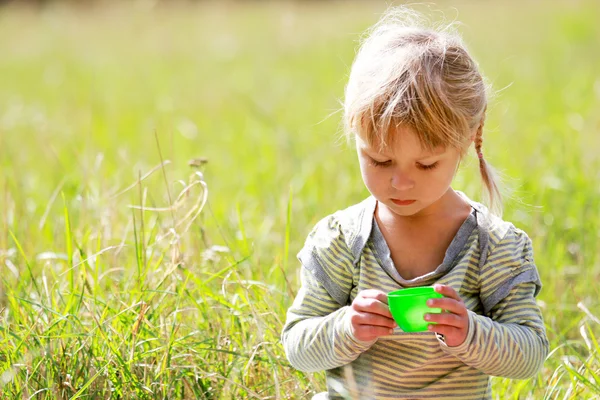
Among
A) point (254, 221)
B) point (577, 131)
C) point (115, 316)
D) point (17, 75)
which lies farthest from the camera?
point (17, 75)

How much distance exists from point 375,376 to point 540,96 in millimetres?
4917

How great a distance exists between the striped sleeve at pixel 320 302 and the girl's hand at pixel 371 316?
0.11m

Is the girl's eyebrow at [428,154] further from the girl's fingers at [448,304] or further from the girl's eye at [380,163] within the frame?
the girl's fingers at [448,304]

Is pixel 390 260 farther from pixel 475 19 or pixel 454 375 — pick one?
pixel 475 19

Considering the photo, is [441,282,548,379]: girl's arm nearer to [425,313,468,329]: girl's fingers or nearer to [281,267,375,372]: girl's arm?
[425,313,468,329]: girl's fingers

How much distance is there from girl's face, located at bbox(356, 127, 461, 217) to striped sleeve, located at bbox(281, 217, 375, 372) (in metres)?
0.19

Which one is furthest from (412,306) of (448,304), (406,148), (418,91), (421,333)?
(418,91)

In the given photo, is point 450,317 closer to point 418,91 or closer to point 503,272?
point 503,272

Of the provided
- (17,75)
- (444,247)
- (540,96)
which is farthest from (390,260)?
(17,75)

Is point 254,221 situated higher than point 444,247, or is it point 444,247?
point 444,247

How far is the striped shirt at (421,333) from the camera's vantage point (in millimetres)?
1926

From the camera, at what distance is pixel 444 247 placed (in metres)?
2.00

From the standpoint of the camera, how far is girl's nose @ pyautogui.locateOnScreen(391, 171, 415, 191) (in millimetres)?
1859

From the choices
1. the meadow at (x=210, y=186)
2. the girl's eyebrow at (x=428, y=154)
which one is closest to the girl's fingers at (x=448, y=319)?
the girl's eyebrow at (x=428, y=154)
